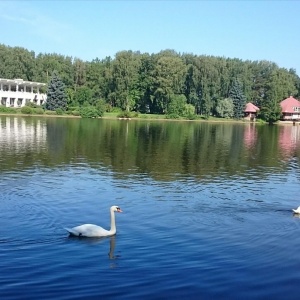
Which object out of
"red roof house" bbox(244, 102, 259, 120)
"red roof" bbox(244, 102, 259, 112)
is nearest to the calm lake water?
"red roof house" bbox(244, 102, 259, 120)

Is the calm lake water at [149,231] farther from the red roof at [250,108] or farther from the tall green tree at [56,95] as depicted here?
the red roof at [250,108]

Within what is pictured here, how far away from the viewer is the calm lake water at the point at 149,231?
1023 centimetres

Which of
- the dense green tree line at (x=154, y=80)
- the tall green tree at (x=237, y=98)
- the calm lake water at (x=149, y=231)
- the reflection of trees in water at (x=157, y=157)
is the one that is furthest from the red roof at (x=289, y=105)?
the calm lake water at (x=149, y=231)

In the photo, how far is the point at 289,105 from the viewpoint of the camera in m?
118

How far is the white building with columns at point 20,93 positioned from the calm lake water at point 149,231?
259 feet

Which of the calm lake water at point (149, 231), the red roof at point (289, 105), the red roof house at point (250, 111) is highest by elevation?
the red roof at point (289, 105)

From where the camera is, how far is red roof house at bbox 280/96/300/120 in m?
117

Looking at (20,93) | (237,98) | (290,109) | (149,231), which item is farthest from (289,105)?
(149,231)

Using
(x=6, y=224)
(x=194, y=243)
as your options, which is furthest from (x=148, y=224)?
(x=6, y=224)

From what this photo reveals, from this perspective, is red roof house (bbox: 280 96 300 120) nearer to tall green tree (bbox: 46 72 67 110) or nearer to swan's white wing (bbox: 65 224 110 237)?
tall green tree (bbox: 46 72 67 110)

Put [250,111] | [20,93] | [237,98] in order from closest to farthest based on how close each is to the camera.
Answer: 1. [20,93]
2. [237,98]
3. [250,111]

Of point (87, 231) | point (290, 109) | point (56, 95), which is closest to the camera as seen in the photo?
point (87, 231)

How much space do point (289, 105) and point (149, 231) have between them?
110588mm

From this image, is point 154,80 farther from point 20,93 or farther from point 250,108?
point 20,93
